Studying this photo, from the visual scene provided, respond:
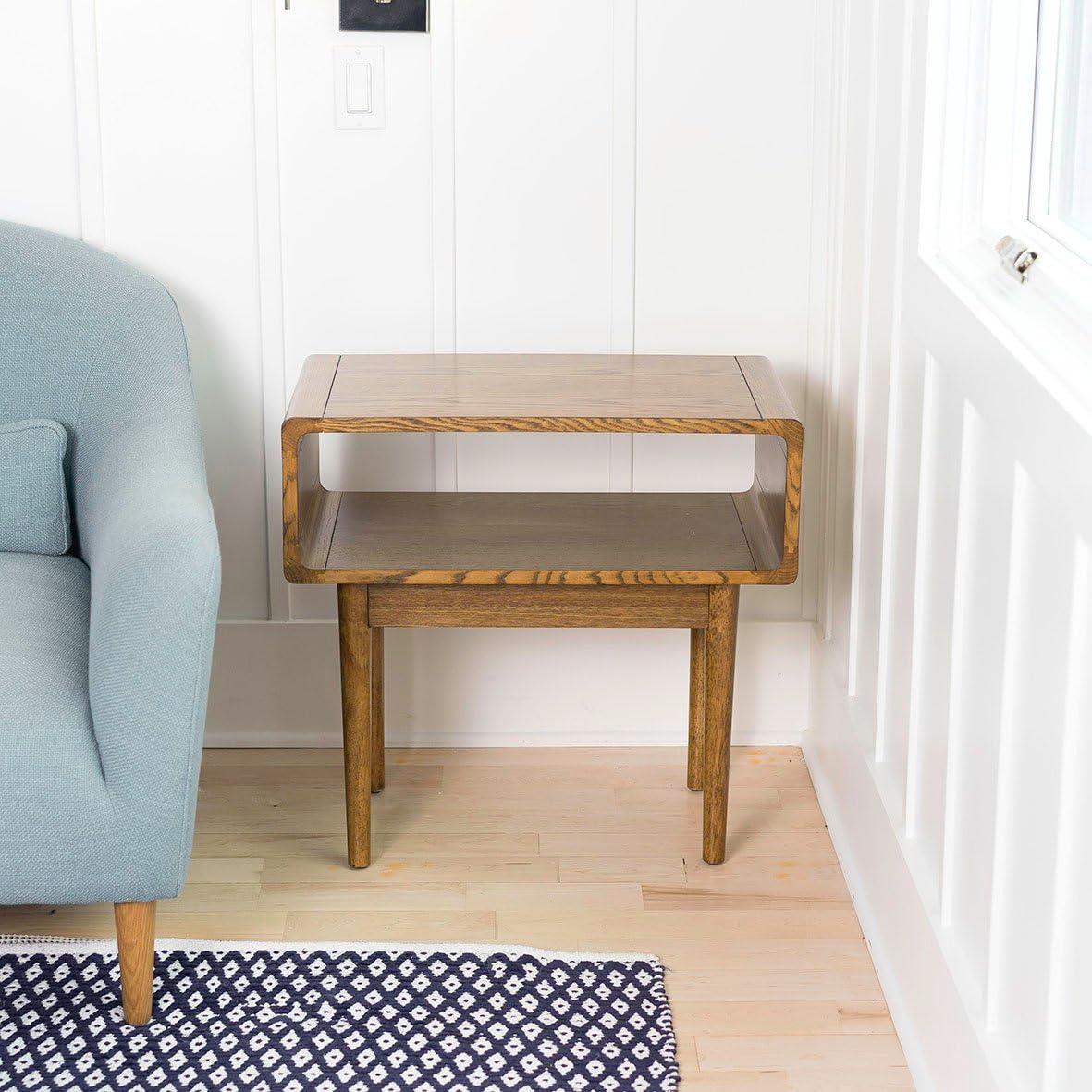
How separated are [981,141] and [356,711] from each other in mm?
1003

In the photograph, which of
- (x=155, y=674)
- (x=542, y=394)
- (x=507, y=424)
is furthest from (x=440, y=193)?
(x=155, y=674)

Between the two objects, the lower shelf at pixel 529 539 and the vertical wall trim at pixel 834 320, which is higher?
the vertical wall trim at pixel 834 320

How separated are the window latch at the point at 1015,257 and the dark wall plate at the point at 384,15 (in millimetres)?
950

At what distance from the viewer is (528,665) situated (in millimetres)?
2285

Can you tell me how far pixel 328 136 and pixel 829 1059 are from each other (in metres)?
1.37

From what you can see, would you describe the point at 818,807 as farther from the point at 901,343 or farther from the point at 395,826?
the point at 901,343

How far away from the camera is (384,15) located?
79.2 inches

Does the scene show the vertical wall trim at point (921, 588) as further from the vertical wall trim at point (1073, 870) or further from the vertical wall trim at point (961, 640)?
the vertical wall trim at point (1073, 870)

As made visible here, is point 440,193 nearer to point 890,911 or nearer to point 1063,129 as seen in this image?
point 1063,129

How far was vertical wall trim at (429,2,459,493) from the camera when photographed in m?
2.03

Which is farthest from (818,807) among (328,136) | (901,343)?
(328,136)

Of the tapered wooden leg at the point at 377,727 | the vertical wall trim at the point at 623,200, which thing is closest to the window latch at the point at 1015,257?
the vertical wall trim at the point at 623,200

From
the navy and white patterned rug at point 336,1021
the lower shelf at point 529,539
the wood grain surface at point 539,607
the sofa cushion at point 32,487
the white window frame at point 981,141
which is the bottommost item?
the navy and white patterned rug at point 336,1021

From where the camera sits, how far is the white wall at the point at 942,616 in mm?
1129
